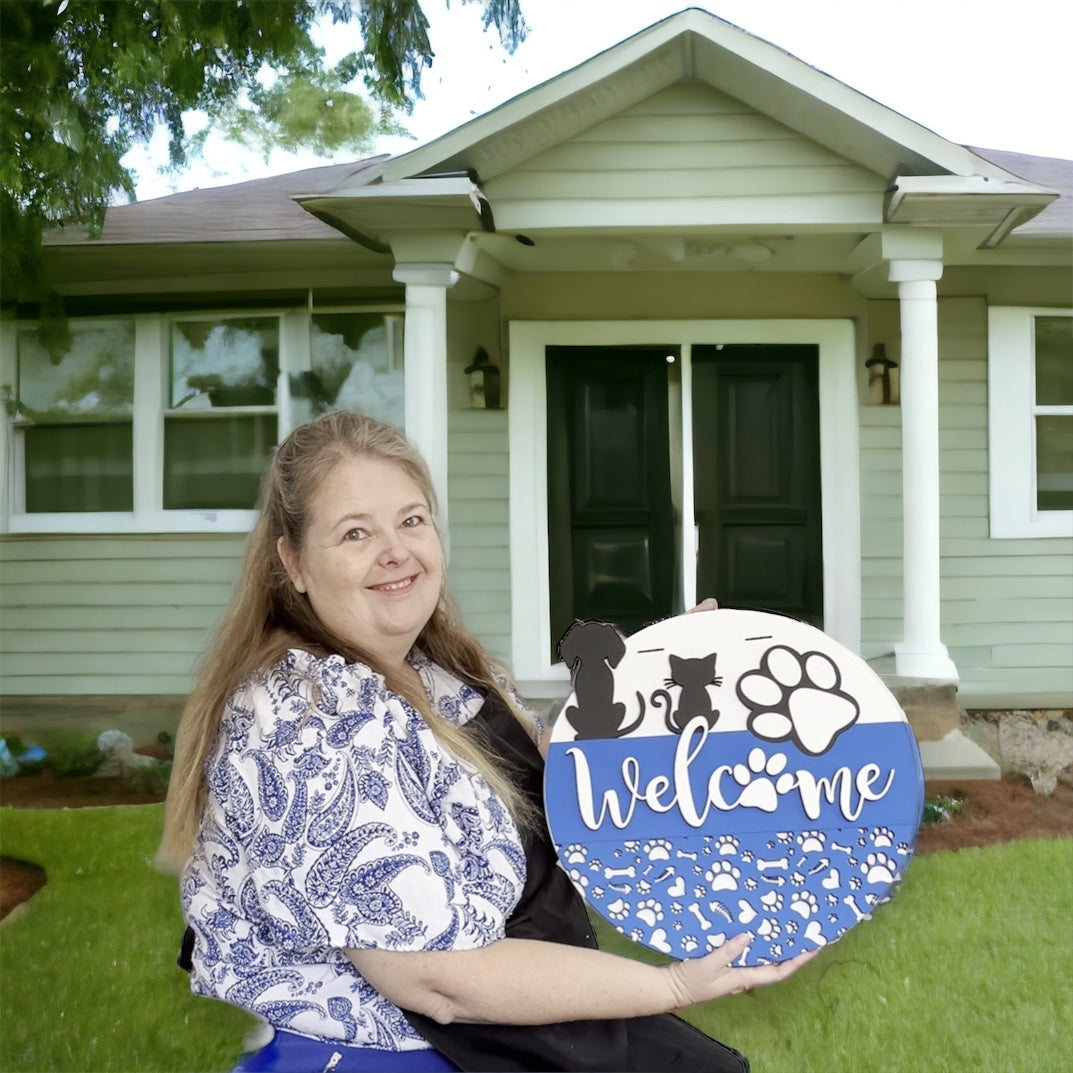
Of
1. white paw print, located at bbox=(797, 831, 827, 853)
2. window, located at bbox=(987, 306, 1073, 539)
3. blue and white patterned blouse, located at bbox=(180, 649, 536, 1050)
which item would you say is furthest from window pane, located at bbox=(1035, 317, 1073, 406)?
blue and white patterned blouse, located at bbox=(180, 649, 536, 1050)

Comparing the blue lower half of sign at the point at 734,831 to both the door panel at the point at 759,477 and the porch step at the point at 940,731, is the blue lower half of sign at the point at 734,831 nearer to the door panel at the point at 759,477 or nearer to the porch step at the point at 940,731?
the porch step at the point at 940,731

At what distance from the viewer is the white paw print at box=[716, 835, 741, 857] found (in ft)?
4.76

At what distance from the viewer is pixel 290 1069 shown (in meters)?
1.29

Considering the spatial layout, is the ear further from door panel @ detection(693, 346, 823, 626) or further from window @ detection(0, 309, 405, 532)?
door panel @ detection(693, 346, 823, 626)

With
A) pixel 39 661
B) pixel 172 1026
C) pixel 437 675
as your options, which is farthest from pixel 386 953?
pixel 39 661

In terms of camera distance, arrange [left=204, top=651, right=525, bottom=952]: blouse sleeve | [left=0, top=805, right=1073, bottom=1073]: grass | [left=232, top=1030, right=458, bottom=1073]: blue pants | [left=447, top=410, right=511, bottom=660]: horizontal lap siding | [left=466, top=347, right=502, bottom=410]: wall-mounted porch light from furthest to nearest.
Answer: [left=466, top=347, right=502, bottom=410]: wall-mounted porch light
[left=447, top=410, right=511, bottom=660]: horizontal lap siding
[left=0, top=805, right=1073, bottom=1073]: grass
[left=232, top=1030, right=458, bottom=1073]: blue pants
[left=204, top=651, right=525, bottom=952]: blouse sleeve

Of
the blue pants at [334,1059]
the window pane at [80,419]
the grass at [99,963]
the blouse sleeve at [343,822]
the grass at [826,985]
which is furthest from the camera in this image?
the window pane at [80,419]

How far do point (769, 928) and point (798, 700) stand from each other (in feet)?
1.03

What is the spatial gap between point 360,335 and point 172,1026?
2.27 metres

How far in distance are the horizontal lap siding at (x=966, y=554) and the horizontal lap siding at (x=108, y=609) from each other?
224 centimetres

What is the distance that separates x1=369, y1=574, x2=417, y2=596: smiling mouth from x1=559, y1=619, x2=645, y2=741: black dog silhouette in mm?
245

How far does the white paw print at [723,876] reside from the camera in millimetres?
1435

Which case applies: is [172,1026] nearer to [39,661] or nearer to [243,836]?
[39,661]

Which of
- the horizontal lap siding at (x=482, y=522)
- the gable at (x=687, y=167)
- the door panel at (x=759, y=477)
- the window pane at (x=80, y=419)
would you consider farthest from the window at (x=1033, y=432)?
the window pane at (x=80, y=419)
